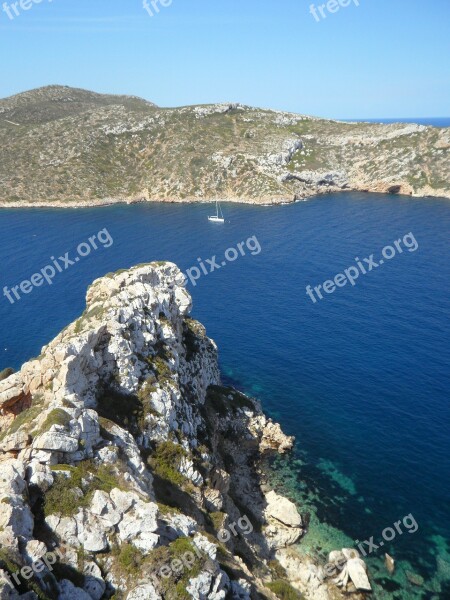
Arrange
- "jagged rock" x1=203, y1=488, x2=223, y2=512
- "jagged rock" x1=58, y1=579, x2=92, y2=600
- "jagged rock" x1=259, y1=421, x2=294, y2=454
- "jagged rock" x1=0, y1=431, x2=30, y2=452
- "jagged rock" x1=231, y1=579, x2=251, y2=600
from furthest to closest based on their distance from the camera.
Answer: "jagged rock" x1=259, y1=421, x2=294, y2=454 → "jagged rock" x1=203, y1=488, x2=223, y2=512 → "jagged rock" x1=0, y1=431, x2=30, y2=452 → "jagged rock" x1=231, y1=579, x2=251, y2=600 → "jagged rock" x1=58, y1=579, x2=92, y2=600

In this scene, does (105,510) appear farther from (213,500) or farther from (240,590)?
(213,500)

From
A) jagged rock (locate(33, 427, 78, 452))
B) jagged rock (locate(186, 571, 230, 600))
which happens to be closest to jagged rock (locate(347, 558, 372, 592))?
jagged rock (locate(186, 571, 230, 600))

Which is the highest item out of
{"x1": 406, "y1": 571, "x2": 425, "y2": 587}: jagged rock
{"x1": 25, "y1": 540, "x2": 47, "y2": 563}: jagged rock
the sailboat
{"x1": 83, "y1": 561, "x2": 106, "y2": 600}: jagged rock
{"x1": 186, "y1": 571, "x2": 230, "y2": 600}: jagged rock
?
the sailboat

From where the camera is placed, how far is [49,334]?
7856 cm

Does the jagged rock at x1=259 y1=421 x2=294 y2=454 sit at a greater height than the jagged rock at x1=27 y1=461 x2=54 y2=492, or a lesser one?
lesser

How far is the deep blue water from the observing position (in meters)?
49.1

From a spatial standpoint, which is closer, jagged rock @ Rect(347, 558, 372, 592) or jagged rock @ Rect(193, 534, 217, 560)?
jagged rock @ Rect(193, 534, 217, 560)

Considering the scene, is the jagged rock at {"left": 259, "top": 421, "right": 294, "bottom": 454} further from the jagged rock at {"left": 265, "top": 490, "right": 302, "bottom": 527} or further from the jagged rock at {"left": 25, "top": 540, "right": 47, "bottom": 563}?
the jagged rock at {"left": 25, "top": 540, "right": 47, "bottom": 563}

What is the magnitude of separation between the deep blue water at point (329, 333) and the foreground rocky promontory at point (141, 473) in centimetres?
503

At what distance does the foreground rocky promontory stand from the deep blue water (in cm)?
503

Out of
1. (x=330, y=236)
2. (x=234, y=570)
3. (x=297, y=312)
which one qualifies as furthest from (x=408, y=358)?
(x=330, y=236)

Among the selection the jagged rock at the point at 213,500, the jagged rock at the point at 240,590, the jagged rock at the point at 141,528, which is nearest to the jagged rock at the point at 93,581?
the jagged rock at the point at 141,528

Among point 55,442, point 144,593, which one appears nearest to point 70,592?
point 144,593

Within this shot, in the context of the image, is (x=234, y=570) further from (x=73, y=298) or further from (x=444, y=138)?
(x=444, y=138)
